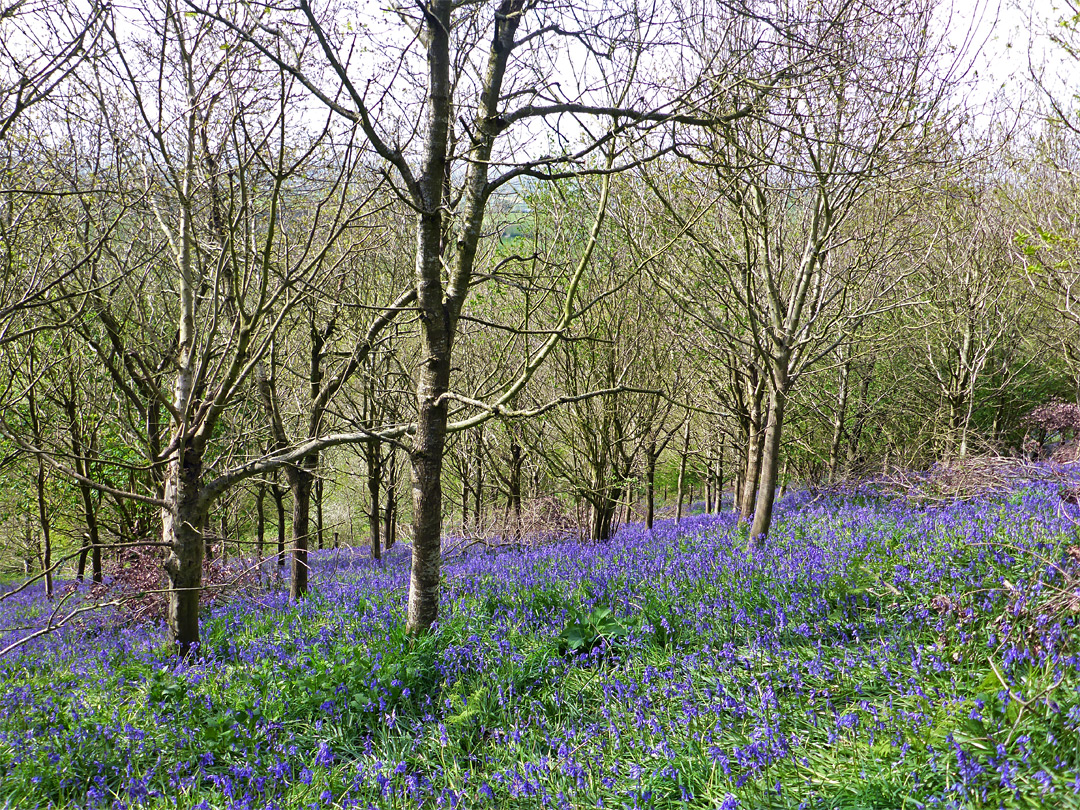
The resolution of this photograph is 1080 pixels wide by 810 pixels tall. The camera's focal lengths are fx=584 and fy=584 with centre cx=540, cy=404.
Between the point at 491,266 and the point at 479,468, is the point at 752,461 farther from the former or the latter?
the point at 479,468

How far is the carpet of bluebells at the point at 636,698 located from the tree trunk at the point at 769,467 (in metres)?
0.75

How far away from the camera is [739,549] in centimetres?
691

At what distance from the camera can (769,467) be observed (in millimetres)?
6586

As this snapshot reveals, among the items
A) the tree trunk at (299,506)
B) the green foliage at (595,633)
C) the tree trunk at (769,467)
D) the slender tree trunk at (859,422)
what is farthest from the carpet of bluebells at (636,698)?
the slender tree trunk at (859,422)

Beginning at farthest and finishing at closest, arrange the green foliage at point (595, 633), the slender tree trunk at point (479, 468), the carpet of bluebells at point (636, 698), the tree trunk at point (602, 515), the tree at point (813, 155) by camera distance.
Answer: the slender tree trunk at point (479, 468)
the tree trunk at point (602, 515)
the tree at point (813, 155)
the green foliage at point (595, 633)
the carpet of bluebells at point (636, 698)

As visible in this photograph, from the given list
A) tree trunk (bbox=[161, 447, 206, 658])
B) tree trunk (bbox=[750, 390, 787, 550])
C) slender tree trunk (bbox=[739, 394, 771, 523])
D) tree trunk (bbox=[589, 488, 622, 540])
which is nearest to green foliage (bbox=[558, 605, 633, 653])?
tree trunk (bbox=[750, 390, 787, 550])

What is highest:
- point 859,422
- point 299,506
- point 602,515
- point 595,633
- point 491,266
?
point 491,266

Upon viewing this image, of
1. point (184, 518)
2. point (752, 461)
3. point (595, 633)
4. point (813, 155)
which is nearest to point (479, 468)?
point (752, 461)

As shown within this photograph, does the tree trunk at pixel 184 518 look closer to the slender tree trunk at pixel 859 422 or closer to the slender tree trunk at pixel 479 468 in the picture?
the slender tree trunk at pixel 479 468

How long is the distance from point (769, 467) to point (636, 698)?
11.9 feet

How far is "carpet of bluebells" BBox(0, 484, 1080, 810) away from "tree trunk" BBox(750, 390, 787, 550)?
0.75 m

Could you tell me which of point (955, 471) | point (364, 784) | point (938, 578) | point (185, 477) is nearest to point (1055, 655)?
point (938, 578)

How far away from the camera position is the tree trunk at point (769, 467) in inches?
255

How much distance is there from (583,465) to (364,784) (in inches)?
305
